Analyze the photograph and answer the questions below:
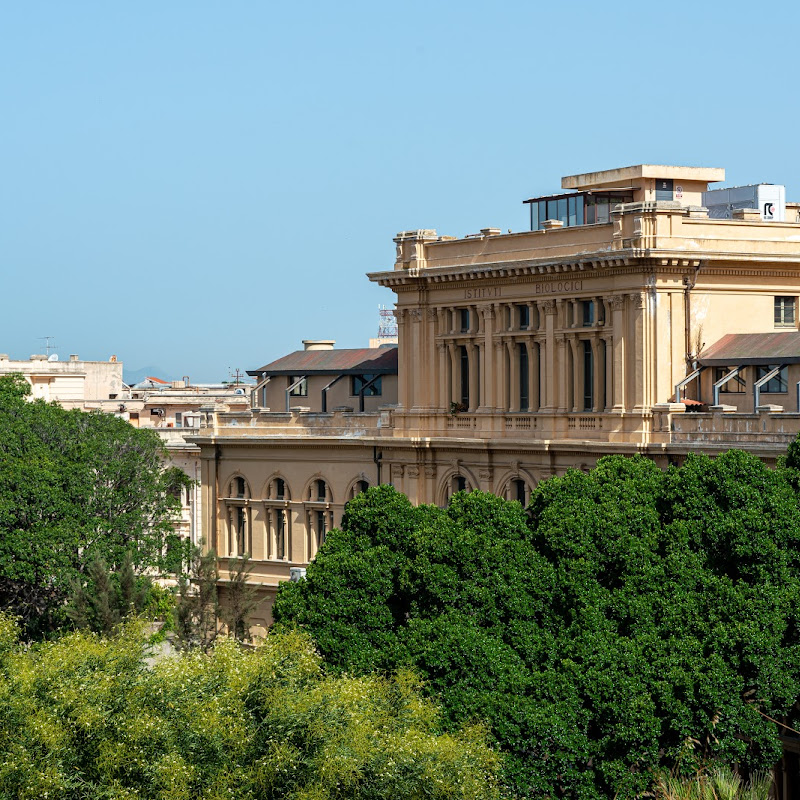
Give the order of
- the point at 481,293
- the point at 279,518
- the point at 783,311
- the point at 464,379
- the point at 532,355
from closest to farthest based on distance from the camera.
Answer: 1. the point at 783,311
2. the point at 532,355
3. the point at 481,293
4. the point at 464,379
5. the point at 279,518

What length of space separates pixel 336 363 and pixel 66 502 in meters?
12.6

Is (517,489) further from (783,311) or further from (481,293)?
(783,311)

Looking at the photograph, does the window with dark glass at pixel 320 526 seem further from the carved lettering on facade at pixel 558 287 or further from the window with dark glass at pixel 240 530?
the carved lettering on facade at pixel 558 287

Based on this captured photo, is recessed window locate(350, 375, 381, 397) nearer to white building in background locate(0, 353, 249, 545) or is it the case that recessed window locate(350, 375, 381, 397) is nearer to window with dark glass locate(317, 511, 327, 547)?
window with dark glass locate(317, 511, 327, 547)

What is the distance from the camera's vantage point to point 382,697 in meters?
55.2

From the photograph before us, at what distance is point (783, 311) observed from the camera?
81.5 m

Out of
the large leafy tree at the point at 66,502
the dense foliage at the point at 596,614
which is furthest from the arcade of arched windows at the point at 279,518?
the dense foliage at the point at 596,614

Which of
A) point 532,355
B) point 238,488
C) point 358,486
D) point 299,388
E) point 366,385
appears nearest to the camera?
point 532,355

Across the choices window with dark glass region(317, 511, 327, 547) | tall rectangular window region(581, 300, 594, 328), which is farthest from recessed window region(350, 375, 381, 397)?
tall rectangular window region(581, 300, 594, 328)

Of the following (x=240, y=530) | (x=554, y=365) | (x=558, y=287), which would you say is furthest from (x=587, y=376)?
(x=240, y=530)

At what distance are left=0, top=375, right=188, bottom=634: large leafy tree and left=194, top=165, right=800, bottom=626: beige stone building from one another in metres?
2.88

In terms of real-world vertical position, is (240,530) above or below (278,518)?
below

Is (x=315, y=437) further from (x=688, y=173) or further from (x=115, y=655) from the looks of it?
(x=115, y=655)

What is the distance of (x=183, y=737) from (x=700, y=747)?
14.1m
